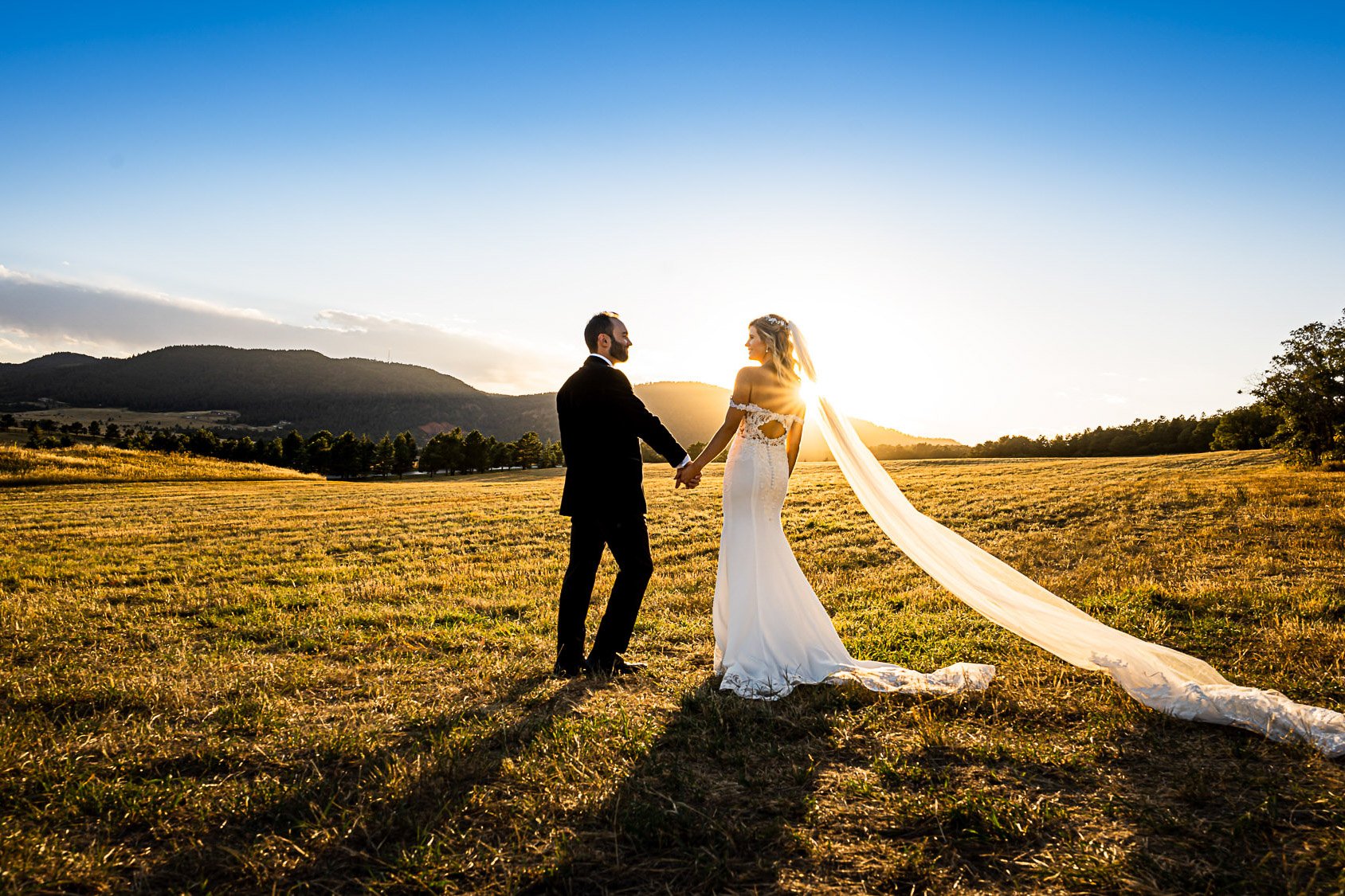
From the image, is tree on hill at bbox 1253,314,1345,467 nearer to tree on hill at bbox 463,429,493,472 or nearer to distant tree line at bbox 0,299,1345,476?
distant tree line at bbox 0,299,1345,476

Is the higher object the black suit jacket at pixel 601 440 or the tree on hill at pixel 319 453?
the black suit jacket at pixel 601 440

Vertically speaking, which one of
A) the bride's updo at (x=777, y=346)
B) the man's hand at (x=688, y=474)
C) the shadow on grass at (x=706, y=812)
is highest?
the bride's updo at (x=777, y=346)

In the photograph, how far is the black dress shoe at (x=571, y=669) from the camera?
22.5 feet

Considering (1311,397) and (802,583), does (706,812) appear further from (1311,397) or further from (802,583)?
(1311,397)

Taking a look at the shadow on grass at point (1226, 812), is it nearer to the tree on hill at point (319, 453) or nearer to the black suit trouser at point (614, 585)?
the black suit trouser at point (614, 585)

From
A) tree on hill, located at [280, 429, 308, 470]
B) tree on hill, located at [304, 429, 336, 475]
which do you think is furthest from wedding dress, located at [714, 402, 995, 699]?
tree on hill, located at [280, 429, 308, 470]

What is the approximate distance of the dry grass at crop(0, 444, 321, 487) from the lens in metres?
48.8

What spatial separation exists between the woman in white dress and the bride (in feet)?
0.04

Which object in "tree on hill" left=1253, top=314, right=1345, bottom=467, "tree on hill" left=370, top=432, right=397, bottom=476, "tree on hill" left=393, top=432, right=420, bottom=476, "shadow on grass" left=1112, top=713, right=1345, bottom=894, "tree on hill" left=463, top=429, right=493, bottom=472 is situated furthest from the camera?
"tree on hill" left=393, top=432, right=420, bottom=476

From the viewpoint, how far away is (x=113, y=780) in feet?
14.5

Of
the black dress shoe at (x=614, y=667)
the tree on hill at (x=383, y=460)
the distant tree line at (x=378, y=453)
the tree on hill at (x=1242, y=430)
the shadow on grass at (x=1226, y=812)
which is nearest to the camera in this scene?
the shadow on grass at (x=1226, y=812)

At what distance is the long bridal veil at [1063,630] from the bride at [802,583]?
0.04ft

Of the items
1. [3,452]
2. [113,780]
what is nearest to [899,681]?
[113,780]

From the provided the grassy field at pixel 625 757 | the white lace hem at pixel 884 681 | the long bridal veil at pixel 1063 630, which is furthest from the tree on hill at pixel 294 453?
the white lace hem at pixel 884 681
